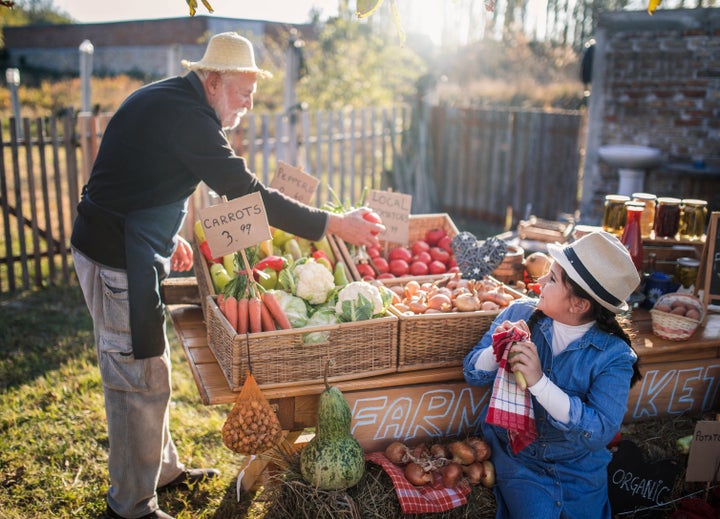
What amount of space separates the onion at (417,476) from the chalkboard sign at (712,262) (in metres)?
1.71

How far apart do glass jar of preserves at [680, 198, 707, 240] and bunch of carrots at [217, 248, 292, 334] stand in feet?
7.35

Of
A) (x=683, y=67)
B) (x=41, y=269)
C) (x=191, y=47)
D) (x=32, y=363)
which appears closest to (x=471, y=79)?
(x=191, y=47)

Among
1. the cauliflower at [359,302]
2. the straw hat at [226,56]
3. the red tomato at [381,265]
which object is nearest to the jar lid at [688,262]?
the red tomato at [381,265]

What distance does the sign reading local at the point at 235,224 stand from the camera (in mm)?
2475

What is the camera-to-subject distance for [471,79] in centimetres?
2358

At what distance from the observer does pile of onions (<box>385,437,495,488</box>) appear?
247cm

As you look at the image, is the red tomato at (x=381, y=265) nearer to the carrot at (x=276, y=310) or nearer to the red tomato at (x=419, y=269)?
the red tomato at (x=419, y=269)

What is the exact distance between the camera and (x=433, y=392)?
2.68 m

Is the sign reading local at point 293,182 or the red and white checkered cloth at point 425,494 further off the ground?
the sign reading local at point 293,182

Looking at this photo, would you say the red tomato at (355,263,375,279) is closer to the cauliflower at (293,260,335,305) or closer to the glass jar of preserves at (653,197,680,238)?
the cauliflower at (293,260,335,305)

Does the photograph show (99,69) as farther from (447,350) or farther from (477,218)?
(447,350)

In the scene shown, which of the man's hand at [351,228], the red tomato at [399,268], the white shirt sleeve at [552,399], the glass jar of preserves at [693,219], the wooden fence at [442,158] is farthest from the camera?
the wooden fence at [442,158]

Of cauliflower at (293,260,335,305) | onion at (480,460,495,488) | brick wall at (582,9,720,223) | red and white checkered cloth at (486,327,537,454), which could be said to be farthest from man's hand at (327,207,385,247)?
brick wall at (582,9,720,223)

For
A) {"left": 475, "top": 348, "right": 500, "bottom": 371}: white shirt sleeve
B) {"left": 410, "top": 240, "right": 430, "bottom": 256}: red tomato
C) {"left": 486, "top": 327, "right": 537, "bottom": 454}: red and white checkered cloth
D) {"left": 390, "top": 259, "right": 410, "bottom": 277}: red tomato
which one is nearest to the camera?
{"left": 486, "top": 327, "right": 537, "bottom": 454}: red and white checkered cloth
